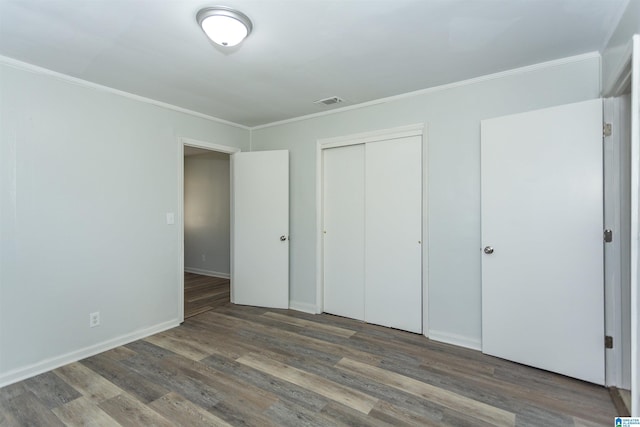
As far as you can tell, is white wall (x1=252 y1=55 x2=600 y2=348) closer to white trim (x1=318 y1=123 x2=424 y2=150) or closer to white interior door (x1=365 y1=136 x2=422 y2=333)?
white trim (x1=318 y1=123 x2=424 y2=150)

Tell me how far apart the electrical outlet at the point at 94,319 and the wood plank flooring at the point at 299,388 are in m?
0.30

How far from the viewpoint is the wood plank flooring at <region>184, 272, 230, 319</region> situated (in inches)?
161

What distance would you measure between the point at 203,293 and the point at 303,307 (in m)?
1.76

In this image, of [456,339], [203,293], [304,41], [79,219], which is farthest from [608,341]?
[203,293]

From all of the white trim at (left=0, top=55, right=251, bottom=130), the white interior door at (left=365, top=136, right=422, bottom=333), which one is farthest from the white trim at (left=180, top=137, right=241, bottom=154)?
the white interior door at (left=365, top=136, right=422, bottom=333)

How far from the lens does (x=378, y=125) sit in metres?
3.38

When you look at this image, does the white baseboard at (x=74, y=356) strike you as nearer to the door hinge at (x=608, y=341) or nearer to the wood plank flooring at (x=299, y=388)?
the wood plank flooring at (x=299, y=388)

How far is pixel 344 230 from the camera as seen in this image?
3.74m

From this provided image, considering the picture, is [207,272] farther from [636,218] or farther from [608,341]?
[636,218]

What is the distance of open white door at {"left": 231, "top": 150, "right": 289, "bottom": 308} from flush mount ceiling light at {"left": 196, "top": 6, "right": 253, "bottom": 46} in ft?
6.82

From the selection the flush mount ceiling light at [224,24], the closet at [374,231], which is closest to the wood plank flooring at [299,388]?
the closet at [374,231]

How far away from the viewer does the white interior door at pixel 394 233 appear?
3.20 meters

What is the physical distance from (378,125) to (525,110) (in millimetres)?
1329

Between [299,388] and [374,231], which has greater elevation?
[374,231]
